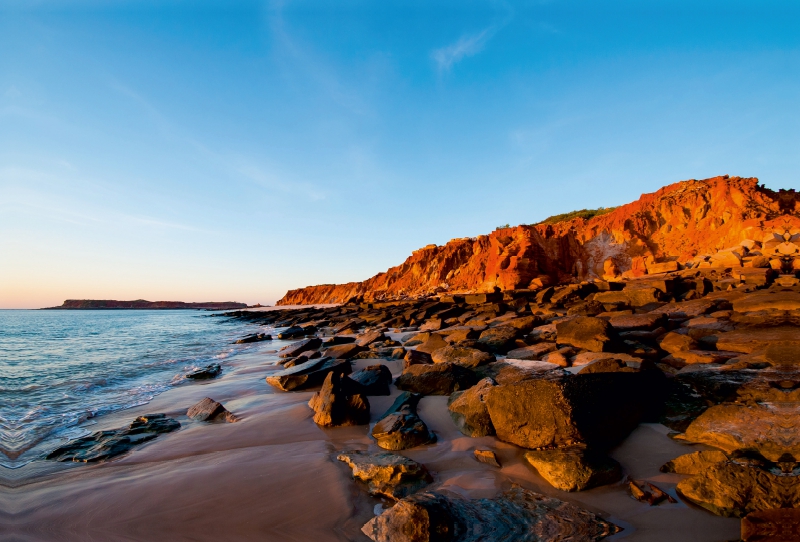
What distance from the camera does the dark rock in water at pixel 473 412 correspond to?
3844mm

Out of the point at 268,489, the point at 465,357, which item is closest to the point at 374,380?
the point at 465,357

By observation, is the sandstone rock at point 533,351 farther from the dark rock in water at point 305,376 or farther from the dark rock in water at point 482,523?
the dark rock in water at point 482,523

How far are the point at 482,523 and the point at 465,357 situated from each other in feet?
13.5

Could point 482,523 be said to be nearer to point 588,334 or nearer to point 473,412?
point 473,412

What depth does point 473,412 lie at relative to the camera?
13.1ft

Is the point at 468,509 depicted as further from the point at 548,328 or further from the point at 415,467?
the point at 548,328

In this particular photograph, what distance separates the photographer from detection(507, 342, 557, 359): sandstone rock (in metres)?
6.79

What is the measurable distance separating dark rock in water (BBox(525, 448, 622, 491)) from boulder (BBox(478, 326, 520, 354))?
4.52 metres

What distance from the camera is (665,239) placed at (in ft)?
101

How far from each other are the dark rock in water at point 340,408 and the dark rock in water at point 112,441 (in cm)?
197

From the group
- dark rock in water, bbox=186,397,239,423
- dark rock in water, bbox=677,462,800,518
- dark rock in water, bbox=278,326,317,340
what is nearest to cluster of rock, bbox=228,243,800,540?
dark rock in water, bbox=677,462,800,518

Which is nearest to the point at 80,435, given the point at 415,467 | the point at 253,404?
the point at 253,404

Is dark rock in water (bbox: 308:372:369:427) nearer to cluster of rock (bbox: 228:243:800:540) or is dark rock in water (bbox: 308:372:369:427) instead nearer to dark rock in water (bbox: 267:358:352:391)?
cluster of rock (bbox: 228:243:800:540)

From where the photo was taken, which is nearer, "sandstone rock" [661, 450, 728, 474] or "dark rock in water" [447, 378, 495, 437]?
"sandstone rock" [661, 450, 728, 474]
